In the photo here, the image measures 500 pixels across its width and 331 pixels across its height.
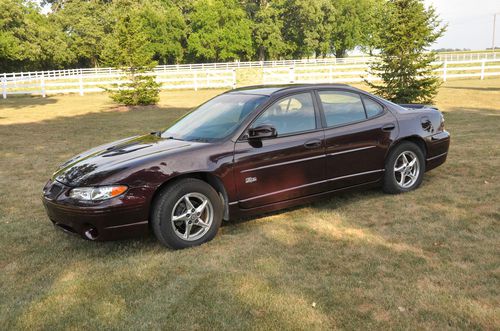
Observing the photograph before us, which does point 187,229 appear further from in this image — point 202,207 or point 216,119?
point 216,119

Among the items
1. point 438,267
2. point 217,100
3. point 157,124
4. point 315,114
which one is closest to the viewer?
point 438,267

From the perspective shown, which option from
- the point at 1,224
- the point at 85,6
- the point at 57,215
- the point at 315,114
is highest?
the point at 85,6

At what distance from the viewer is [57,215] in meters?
4.26

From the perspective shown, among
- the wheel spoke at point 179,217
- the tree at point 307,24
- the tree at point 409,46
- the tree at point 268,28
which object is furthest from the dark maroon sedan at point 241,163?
the tree at point 307,24

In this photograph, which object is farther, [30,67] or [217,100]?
[30,67]

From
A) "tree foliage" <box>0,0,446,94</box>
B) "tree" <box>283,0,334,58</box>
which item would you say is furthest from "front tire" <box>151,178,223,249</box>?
"tree" <box>283,0,334,58</box>

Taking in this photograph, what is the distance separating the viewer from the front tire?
13.7ft

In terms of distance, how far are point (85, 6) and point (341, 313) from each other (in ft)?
221

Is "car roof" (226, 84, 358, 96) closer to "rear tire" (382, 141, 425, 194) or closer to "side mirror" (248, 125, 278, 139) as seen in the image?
"side mirror" (248, 125, 278, 139)

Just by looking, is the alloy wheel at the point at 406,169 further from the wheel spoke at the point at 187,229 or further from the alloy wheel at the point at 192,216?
the wheel spoke at the point at 187,229

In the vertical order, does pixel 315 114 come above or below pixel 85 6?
below

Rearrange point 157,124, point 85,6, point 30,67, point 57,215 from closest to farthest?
1. point 57,215
2. point 157,124
3. point 30,67
4. point 85,6

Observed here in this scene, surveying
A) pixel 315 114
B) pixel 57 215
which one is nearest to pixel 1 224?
pixel 57 215

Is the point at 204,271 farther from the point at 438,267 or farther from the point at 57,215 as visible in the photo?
the point at 438,267
